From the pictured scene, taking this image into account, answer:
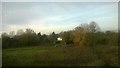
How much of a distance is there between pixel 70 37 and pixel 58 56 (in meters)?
0.37

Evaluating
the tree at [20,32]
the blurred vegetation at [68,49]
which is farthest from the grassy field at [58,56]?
the tree at [20,32]

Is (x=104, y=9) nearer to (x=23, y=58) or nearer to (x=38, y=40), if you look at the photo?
(x=38, y=40)

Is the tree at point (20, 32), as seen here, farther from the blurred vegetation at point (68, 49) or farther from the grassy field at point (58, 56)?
the grassy field at point (58, 56)

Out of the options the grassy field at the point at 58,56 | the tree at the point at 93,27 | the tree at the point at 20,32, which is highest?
the tree at the point at 93,27

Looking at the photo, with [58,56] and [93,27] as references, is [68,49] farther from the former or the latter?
[93,27]

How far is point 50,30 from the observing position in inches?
113

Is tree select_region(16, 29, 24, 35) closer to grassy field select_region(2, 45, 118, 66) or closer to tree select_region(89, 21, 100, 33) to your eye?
grassy field select_region(2, 45, 118, 66)

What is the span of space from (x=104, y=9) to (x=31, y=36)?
4.23 ft

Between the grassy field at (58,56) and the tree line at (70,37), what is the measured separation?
0.27 ft

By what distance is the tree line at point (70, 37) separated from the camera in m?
2.84

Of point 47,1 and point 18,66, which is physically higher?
point 47,1

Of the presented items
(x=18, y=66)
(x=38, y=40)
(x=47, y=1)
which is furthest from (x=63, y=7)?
(x=18, y=66)

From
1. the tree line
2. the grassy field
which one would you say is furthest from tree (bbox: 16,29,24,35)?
the grassy field

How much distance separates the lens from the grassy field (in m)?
2.86
